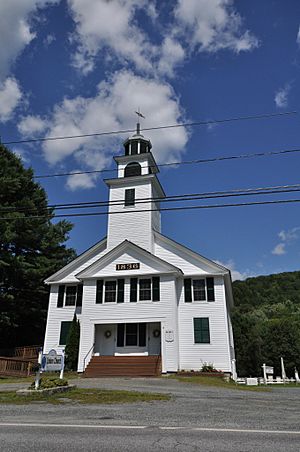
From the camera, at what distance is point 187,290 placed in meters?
22.3

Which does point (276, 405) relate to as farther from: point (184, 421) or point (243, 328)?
point (243, 328)

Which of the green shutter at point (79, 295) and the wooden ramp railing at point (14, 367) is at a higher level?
the green shutter at point (79, 295)

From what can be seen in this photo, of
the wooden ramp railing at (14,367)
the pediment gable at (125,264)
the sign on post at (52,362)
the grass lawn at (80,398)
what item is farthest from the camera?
the pediment gable at (125,264)

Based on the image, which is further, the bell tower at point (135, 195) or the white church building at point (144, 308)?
the bell tower at point (135, 195)

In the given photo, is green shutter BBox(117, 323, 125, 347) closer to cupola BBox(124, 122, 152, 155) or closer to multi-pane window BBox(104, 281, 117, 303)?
multi-pane window BBox(104, 281, 117, 303)

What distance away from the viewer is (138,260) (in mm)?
22531

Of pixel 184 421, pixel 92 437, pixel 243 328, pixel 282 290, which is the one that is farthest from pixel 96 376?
pixel 282 290

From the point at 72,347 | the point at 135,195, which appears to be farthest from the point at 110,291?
the point at 135,195

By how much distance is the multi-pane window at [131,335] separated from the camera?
70.7ft

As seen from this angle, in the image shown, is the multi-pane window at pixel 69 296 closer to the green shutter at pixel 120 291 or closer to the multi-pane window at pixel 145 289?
the green shutter at pixel 120 291

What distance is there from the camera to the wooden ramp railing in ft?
58.0

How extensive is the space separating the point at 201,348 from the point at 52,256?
1619cm

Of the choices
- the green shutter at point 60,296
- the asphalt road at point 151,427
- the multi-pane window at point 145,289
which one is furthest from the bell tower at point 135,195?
the asphalt road at point 151,427

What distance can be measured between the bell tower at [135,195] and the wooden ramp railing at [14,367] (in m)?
9.35
